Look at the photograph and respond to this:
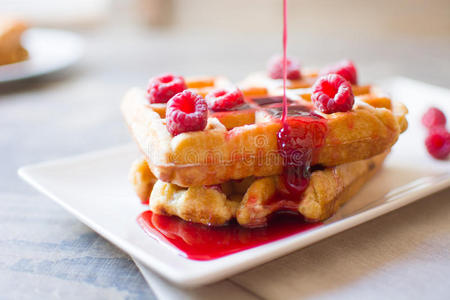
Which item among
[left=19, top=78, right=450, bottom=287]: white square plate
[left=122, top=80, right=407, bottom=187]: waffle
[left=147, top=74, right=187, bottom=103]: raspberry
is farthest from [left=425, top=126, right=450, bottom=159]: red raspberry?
[left=147, top=74, right=187, bottom=103]: raspberry

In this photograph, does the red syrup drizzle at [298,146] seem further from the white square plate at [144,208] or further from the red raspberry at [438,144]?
the red raspberry at [438,144]

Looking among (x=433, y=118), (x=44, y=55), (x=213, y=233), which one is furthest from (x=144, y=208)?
(x=44, y=55)

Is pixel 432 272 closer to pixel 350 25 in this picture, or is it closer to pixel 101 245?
pixel 101 245

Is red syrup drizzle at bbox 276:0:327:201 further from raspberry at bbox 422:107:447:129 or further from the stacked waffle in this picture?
raspberry at bbox 422:107:447:129

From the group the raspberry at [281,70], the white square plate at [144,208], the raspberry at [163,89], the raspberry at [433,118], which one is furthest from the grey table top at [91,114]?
the raspberry at [281,70]

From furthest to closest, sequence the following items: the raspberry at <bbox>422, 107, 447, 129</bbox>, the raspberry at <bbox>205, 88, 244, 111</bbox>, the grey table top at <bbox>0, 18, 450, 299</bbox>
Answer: the raspberry at <bbox>422, 107, 447, 129</bbox> → the raspberry at <bbox>205, 88, 244, 111</bbox> → the grey table top at <bbox>0, 18, 450, 299</bbox>

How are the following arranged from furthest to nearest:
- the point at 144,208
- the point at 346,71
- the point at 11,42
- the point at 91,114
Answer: the point at 11,42
the point at 91,114
the point at 346,71
the point at 144,208

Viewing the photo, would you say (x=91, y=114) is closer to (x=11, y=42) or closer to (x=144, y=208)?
(x=11, y=42)
